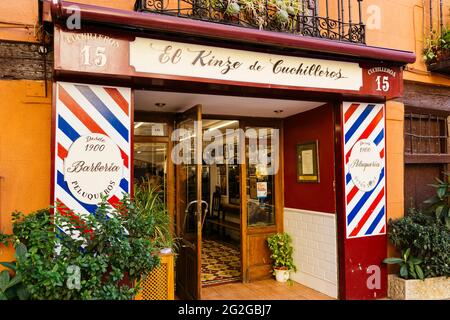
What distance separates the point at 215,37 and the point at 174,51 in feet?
1.44

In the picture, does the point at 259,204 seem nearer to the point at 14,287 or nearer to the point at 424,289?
the point at 424,289

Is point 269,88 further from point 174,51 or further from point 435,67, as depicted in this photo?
point 435,67

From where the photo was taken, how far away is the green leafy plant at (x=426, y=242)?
4598mm

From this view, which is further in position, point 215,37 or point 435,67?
point 435,67

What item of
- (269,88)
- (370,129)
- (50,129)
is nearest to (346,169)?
(370,129)

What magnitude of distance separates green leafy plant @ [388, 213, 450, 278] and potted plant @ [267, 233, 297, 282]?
5.12 ft

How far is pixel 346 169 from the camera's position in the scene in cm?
475

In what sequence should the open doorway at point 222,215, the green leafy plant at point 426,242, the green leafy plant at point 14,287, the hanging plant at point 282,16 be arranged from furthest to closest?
the open doorway at point 222,215 → the green leafy plant at point 426,242 → the hanging plant at point 282,16 → the green leafy plant at point 14,287

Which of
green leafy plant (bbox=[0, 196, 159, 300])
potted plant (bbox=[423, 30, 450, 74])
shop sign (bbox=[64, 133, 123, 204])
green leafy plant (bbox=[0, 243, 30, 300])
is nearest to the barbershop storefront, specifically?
shop sign (bbox=[64, 133, 123, 204])

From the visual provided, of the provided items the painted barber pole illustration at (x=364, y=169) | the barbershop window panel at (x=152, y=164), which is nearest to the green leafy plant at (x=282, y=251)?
the painted barber pole illustration at (x=364, y=169)

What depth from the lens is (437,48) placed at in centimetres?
562

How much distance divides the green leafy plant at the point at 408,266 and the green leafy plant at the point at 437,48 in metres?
3.01

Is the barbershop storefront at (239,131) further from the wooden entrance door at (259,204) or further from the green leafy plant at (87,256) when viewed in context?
the green leafy plant at (87,256)

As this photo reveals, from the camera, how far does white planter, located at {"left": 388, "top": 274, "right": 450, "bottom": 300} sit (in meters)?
4.64
